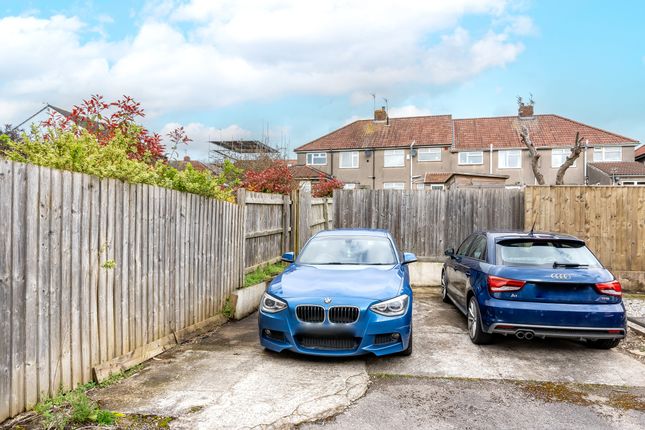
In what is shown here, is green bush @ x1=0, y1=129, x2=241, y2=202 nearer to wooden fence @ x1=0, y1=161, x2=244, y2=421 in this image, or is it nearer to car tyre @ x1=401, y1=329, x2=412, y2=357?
wooden fence @ x1=0, y1=161, x2=244, y2=421

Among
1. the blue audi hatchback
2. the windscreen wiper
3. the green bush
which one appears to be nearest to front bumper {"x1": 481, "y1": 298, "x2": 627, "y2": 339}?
the blue audi hatchback

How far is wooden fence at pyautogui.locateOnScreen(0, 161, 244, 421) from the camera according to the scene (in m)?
3.39

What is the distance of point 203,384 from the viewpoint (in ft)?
14.3

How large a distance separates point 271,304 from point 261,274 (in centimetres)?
358

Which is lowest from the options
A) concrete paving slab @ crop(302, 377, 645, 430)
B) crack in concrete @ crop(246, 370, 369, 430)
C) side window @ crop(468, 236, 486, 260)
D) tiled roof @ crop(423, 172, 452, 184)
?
concrete paving slab @ crop(302, 377, 645, 430)

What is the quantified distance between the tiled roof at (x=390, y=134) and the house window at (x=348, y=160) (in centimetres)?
54

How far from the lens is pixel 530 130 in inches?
1283

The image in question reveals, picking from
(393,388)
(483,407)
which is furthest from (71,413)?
(483,407)

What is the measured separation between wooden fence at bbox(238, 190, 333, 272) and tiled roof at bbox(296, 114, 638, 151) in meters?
22.2

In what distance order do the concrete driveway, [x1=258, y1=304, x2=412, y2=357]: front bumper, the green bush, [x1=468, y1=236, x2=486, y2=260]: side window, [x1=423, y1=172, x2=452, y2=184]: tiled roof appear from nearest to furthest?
1. the concrete driveway
2. the green bush
3. [x1=258, y1=304, x2=412, y2=357]: front bumper
4. [x1=468, y1=236, x2=486, y2=260]: side window
5. [x1=423, y1=172, x2=452, y2=184]: tiled roof

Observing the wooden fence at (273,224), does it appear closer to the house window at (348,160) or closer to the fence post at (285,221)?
the fence post at (285,221)

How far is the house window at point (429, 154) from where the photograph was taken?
32062 millimetres

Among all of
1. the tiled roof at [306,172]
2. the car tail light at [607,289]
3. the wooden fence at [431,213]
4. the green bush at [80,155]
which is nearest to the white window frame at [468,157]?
the tiled roof at [306,172]

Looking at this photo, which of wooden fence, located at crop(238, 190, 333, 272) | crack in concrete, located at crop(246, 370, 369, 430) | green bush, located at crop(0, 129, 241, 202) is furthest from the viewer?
wooden fence, located at crop(238, 190, 333, 272)
